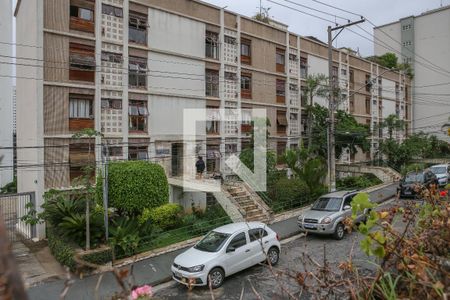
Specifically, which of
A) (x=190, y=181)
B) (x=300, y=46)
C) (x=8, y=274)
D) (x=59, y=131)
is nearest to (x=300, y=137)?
(x=300, y=46)

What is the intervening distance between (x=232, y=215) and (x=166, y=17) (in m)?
13.0

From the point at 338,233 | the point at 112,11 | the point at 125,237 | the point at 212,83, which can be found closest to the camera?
the point at 125,237

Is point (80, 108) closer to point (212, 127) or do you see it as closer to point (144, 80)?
point (144, 80)

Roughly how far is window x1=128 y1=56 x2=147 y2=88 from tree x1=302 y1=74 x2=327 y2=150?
1546 cm

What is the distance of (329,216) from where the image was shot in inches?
632

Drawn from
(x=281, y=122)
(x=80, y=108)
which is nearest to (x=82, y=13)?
(x=80, y=108)

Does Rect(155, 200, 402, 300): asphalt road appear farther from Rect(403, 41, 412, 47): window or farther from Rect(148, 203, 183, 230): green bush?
Rect(403, 41, 412, 47): window

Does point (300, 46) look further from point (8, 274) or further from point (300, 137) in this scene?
point (8, 274)

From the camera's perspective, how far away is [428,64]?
4819 centimetres

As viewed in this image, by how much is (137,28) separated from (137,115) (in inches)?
206

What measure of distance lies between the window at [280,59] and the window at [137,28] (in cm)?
1281

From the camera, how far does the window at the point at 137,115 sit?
2064cm

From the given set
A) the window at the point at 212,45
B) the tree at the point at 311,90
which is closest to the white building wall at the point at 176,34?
the window at the point at 212,45

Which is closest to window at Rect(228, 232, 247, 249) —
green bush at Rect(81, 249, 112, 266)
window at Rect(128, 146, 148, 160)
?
green bush at Rect(81, 249, 112, 266)
